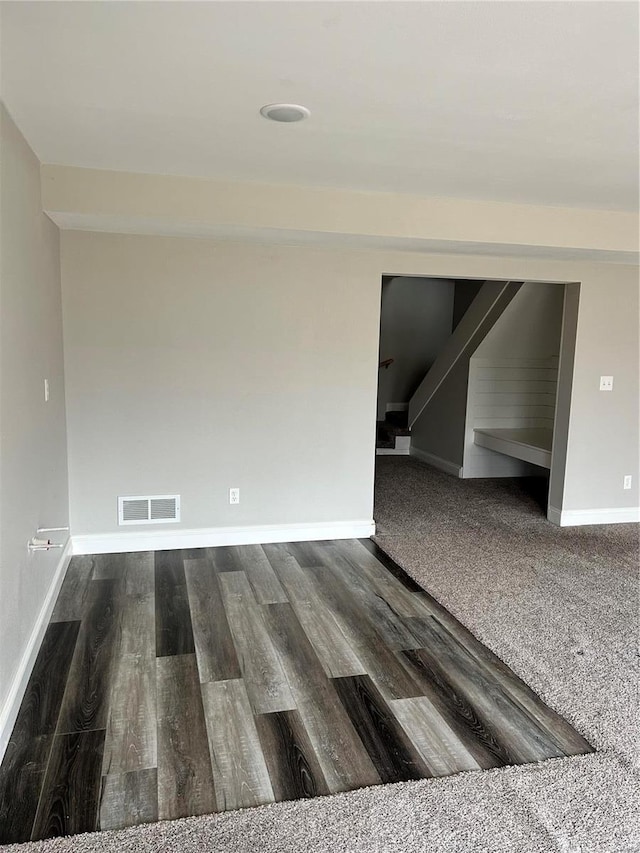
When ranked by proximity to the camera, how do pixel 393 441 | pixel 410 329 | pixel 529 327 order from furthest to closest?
pixel 410 329 → pixel 393 441 → pixel 529 327

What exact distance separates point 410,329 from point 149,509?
16.7 feet

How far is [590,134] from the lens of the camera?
249 centimetres

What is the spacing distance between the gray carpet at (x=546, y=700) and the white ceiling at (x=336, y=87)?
2.23 m

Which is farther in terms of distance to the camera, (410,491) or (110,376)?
A: (410,491)

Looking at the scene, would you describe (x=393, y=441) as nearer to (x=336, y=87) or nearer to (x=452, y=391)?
(x=452, y=391)

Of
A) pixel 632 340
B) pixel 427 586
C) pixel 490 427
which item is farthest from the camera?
pixel 490 427

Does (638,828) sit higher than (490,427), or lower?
lower

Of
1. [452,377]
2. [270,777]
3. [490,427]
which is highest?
[452,377]

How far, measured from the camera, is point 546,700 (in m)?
2.42

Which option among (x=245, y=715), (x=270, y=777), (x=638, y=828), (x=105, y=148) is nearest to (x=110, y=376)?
(x=105, y=148)

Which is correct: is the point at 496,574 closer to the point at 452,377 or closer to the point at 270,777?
the point at 270,777

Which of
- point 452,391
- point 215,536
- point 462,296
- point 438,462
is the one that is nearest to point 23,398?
point 215,536

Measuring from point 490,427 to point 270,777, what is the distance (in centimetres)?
512

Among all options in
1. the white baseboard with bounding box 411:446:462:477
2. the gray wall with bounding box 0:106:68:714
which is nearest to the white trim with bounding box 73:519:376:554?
the gray wall with bounding box 0:106:68:714
